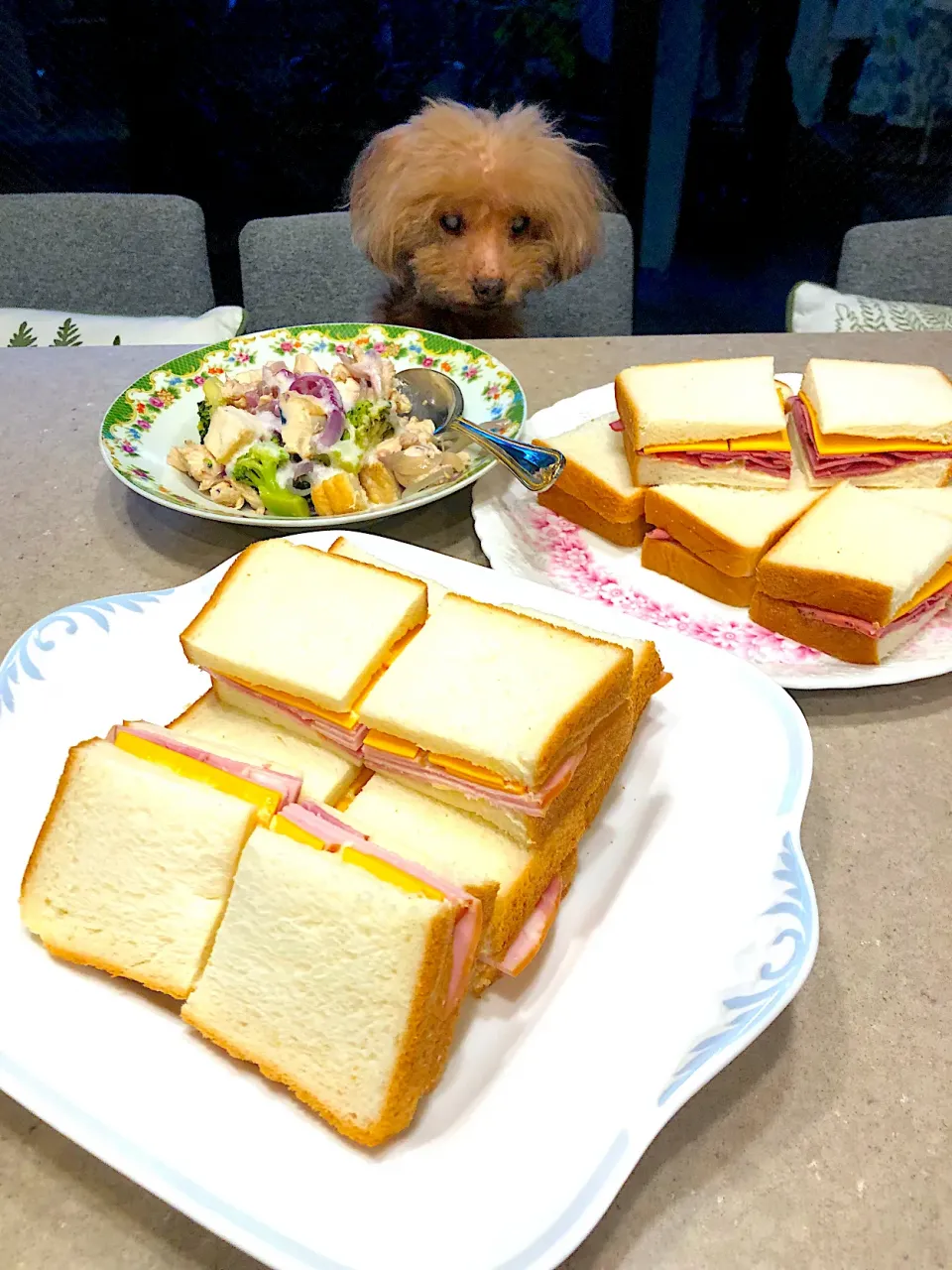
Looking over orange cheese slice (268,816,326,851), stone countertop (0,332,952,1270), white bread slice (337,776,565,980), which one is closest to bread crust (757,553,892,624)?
stone countertop (0,332,952,1270)

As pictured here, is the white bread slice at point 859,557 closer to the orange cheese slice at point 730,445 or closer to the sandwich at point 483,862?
the orange cheese slice at point 730,445

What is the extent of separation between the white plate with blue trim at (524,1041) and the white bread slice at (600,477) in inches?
19.3

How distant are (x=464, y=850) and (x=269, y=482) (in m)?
0.82

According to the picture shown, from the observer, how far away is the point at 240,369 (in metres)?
1.85

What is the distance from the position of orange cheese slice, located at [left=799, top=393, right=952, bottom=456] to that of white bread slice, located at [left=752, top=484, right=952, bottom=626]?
0.36 feet

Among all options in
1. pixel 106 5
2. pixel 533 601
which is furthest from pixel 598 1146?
pixel 106 5

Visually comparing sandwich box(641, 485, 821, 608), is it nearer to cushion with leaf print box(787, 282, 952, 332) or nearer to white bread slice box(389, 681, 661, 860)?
white bread slice box(389, 681, 661, 860)

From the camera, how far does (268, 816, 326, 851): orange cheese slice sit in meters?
0.84

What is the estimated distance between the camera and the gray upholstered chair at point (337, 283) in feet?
8.83

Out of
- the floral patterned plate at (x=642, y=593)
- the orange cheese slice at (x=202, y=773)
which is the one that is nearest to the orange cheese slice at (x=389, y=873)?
the orange cheese slice at (x=202, y=773)

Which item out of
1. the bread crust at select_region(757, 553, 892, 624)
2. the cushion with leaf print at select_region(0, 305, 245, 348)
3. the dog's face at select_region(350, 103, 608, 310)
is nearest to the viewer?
the bread crust at select_region(757, 553, 892, 624)

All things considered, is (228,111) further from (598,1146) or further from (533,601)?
(598,1146)

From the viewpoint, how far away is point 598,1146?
2.35 ft

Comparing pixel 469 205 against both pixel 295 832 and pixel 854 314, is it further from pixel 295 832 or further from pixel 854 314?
pixel 295 832
